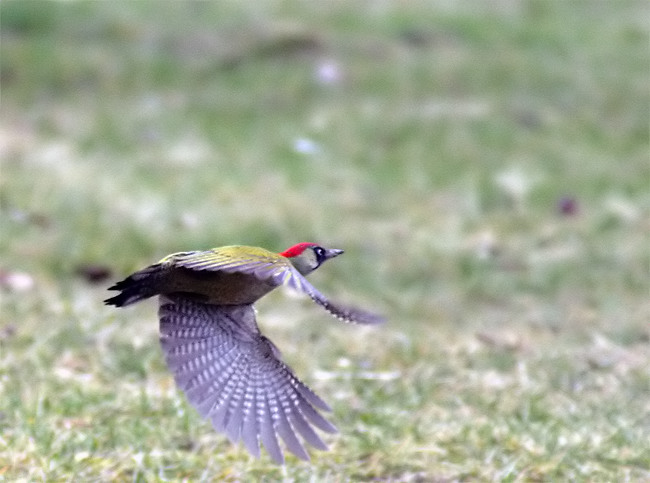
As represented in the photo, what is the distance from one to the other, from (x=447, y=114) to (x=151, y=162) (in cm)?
222

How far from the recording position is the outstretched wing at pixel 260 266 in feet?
8.91

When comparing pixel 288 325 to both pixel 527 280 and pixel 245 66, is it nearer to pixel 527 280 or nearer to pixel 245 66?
pixel 527 280

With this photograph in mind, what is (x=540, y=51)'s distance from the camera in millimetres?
9180

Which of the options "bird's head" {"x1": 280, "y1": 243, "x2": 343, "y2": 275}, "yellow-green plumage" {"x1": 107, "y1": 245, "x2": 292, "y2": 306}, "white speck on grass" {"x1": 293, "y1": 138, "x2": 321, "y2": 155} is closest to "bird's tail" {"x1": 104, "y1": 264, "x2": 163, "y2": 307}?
"yellow-green plumage" {"x1": 107, "y1": 245, "x2": 292, "y2": 306}

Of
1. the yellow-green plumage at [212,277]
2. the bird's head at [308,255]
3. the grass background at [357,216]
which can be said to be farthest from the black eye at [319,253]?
the grass background at [357,216]

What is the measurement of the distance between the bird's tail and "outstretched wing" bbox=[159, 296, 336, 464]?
0.56 feet

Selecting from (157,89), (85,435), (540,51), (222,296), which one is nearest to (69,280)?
(85,435)

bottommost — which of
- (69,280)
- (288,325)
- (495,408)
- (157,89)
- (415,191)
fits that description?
(495,408)

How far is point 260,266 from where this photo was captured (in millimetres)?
2891

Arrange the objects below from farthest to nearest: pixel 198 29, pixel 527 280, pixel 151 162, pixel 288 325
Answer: pixel 198 29
pixel 151 162
pixel 527 280
pixel 288 325

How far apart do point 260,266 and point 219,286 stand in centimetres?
32

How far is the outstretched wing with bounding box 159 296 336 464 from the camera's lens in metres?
3.02

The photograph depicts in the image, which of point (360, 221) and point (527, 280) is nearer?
point (527, 280)

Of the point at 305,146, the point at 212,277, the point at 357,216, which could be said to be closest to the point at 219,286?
the point at 212,277
